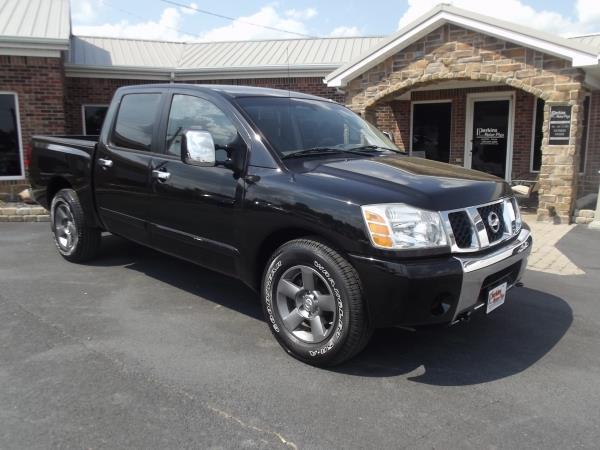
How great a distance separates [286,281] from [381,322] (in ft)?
2.43

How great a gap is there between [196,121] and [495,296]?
106 inches

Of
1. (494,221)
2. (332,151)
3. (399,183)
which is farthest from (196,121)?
(494,221)

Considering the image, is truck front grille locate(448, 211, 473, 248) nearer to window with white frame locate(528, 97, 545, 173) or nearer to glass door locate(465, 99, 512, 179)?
window with white frame locate(528, 97, 545, 173)

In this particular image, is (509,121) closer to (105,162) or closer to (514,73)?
(514,73)

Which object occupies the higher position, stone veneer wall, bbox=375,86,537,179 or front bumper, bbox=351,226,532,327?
stone veneer wall, bbox=375,86,537,179

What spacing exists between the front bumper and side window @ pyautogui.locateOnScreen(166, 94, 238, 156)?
154cm

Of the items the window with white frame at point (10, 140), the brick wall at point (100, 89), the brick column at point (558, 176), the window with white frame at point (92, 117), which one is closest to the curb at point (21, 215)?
the window with white frame at point (10, 140)

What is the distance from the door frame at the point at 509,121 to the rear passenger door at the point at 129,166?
396 inches

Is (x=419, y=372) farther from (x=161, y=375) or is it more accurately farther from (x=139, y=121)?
(x=139, y=121)

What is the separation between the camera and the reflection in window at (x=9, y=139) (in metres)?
11.5

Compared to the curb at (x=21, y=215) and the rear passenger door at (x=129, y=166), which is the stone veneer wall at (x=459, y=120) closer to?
the curb at (x=21, y=215)

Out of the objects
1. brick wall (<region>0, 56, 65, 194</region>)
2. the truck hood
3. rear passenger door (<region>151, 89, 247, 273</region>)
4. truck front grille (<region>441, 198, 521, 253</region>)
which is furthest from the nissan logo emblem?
brick wall (<region>0, 56, 65, 194</region>)

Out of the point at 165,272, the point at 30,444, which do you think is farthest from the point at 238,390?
the point at 165,272

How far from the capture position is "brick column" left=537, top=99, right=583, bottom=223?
30.6ft
